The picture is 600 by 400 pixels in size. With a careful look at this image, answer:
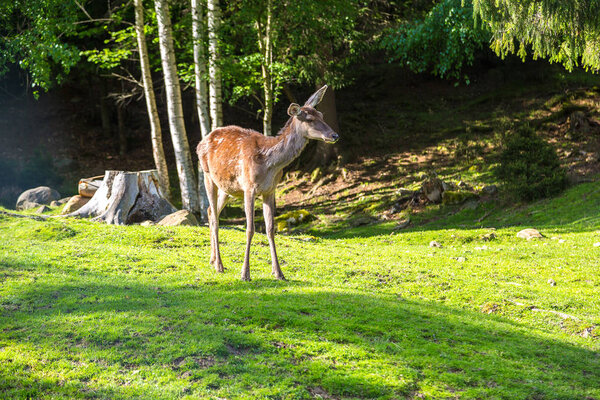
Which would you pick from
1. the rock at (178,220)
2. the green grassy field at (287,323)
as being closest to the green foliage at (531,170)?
the green grassy field at (287,323)

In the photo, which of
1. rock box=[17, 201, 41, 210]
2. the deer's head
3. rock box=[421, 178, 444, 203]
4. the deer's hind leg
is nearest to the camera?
the deer's head

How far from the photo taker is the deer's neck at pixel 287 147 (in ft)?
28.1

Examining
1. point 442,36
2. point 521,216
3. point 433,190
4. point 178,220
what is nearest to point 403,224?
point 433,190

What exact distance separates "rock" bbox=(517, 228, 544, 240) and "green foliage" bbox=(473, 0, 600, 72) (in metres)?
4.40

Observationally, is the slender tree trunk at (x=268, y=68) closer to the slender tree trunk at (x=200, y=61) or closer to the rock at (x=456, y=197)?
the slender tree trunk at (x=200, y=61)

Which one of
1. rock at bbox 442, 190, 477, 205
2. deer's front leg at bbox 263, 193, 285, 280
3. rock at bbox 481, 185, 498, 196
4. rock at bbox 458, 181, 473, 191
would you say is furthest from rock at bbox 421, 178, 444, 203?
deer's front leg at bbox 263, 193, 285, 280

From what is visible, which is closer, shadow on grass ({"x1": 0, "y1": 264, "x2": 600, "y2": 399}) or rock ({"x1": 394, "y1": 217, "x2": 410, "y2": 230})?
shadow on grass ({"x1": 0, "y1": 264, "x2": 600, "y2": 399})

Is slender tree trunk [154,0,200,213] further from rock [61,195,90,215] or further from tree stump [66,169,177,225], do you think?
rock [61,195,90,215]

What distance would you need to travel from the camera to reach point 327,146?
27578mm

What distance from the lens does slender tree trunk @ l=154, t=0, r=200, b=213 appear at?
59.5 ft

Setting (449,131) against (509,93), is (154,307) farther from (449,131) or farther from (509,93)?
(509,93)

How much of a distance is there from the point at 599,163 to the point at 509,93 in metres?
9.73

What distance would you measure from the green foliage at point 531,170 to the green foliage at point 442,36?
11.1 feet

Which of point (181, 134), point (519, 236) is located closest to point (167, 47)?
point (181, 134)
